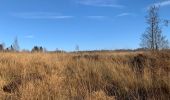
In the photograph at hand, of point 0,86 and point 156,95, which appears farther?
point 0,86

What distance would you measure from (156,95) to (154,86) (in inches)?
26.7

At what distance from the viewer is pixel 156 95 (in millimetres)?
6402

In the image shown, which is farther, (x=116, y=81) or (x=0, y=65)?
(x=0, y=65)

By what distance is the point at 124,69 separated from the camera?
9070 mm

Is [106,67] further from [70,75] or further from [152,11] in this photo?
[152,11]

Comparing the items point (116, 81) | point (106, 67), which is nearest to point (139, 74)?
point (116, 81)

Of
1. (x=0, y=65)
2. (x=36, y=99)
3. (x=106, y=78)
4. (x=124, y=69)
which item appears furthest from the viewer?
(x=0, y=65)

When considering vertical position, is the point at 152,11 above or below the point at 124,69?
above

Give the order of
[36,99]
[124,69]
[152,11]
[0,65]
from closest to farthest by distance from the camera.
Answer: [36,99] < [124,69] < [0,65] < [152,11]

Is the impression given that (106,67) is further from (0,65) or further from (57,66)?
(0,65)

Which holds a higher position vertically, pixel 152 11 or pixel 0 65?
pixel 152 11

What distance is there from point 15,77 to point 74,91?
2178 millimetres

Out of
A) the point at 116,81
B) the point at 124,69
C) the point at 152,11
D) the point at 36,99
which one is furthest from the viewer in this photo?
the point at 152,11

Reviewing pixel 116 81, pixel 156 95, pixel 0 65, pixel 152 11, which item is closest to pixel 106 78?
pixel 116 81
